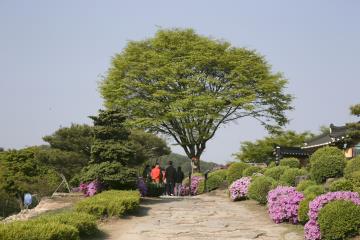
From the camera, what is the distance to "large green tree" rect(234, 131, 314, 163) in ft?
157

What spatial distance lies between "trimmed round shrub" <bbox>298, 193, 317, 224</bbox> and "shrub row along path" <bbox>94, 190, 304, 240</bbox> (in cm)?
31

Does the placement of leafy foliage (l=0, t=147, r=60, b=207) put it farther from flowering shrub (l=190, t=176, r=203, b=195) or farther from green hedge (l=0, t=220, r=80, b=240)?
green hedge (l=0, t=220, r=80, b=240)

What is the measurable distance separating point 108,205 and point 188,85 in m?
22.5

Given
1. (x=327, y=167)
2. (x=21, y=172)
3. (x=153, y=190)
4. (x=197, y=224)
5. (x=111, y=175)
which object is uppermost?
(x=21, y=172)

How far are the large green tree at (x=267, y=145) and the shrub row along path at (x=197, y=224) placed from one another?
31.4 metres

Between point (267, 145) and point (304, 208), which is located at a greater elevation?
point (267, 145)

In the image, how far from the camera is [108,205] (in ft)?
43.2

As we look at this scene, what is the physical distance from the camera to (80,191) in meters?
18.1

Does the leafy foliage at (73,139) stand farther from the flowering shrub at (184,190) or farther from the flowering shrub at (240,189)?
the flowering shrub at (240,189)

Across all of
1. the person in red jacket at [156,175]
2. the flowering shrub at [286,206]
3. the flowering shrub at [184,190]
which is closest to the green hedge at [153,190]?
the person in red jacket at [156,175]

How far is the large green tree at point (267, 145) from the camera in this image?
4778cm

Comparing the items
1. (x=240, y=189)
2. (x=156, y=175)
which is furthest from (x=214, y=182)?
(x=240, y=189)

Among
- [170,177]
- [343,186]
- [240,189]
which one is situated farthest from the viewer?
[170,177]

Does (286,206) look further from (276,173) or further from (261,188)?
(276,173)
